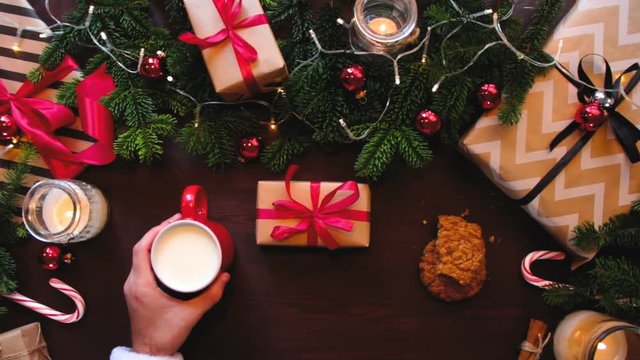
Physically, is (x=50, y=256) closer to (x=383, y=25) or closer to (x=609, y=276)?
(x=383, y=25)

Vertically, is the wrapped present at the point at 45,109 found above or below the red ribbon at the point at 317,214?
above

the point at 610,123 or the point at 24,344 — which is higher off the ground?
the point at 610,123

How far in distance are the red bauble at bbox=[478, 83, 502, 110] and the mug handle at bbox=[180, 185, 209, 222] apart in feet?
1.84

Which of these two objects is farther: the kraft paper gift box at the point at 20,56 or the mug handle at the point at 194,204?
the kraft paper gift box at the point at 20,56

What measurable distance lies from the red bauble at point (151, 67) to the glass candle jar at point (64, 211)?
0.27 metres

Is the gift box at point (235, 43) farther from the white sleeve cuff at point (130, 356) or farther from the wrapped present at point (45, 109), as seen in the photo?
the white sleeve cuff at point (130, 356)

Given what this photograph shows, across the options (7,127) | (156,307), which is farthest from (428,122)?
(7,127)

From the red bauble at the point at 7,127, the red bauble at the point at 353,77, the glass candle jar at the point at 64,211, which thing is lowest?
the glass candle jar at the point at 64,211

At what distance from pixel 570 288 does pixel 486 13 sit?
1.80 feet

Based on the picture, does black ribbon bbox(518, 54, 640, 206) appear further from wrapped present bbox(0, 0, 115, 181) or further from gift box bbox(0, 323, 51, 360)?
gift box bbox(0, 323, 51, 360)

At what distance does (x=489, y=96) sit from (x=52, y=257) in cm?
92

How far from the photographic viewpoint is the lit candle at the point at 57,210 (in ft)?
3.34

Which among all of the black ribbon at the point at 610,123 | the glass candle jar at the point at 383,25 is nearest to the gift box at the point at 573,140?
the black ribbon at the point at 610,123

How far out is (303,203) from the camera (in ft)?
3.26
